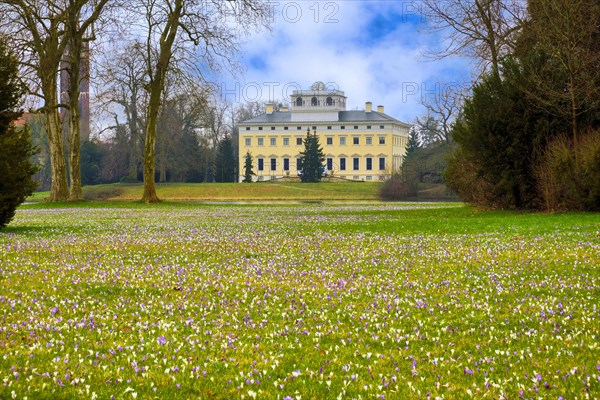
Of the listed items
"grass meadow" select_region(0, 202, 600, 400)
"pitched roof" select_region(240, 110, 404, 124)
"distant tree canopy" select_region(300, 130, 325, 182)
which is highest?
"pitched roof" select_region(240, 110, 404, 124)

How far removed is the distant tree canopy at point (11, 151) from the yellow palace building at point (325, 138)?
4269 inches

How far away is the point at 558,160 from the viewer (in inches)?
957

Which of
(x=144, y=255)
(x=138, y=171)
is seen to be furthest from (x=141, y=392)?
(x=138, y=171)

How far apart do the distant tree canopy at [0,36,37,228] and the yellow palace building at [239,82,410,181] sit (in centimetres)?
10843

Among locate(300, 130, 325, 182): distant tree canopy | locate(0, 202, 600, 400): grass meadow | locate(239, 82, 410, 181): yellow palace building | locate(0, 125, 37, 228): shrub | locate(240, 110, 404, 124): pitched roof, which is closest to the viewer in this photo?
locate(0, 202, 600, 400): grass meadow

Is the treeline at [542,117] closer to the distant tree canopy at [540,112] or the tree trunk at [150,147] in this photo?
the distant tree canopy at [540,112]

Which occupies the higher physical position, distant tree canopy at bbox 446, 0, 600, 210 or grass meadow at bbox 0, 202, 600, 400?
distant tree canopy at bbox 446, 0, 600, 210

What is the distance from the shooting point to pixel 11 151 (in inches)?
703

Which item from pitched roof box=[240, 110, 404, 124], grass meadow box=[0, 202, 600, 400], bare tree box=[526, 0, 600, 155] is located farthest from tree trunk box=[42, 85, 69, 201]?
pitched roof box=[240, 110, 404, 124]

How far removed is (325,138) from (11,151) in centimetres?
11409

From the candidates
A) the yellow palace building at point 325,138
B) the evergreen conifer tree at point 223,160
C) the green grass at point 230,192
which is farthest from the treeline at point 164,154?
the yellow palace building at point 325,138

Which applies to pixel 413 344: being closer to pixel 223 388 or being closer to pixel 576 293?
pixel 223 388

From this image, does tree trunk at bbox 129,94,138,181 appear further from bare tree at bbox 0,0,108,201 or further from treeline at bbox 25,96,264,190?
bare tree at bbox 0,0,108,201

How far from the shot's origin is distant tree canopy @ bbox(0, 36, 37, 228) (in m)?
17.7
